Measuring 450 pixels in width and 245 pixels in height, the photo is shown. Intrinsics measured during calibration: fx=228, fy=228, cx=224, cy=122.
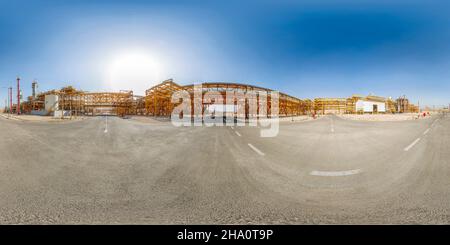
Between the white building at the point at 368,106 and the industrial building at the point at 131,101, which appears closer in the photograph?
the industrial building at the point at 131,101

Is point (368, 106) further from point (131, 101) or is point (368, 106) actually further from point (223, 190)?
point (223, 190)

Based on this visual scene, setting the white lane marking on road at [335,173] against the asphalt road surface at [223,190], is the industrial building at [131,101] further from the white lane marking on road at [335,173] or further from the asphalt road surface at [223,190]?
the white lane marking on road at [335,173]

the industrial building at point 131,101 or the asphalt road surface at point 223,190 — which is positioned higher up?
the industrial building at point 131,101

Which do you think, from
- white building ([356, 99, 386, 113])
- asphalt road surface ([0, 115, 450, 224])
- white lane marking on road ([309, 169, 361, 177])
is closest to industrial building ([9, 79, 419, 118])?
white building ([356, 99, 386, 113])

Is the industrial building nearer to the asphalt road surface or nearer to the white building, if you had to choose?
the white building

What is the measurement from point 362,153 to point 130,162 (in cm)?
790

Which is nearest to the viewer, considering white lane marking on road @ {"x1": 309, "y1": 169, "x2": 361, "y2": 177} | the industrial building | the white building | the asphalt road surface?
the asphalt road surface

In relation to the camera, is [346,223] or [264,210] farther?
[264,210]

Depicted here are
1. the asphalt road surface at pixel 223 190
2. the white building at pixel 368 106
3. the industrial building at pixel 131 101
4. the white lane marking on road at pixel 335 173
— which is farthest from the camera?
the white building at pixel 368 106

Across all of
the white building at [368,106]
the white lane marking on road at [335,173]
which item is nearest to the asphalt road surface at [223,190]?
the white lane marking on road at [335,173]

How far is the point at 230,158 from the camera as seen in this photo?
7.09 meters

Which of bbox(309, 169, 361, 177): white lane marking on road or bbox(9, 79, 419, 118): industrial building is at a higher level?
bbox(9, 79, 419, 118): industrial building
